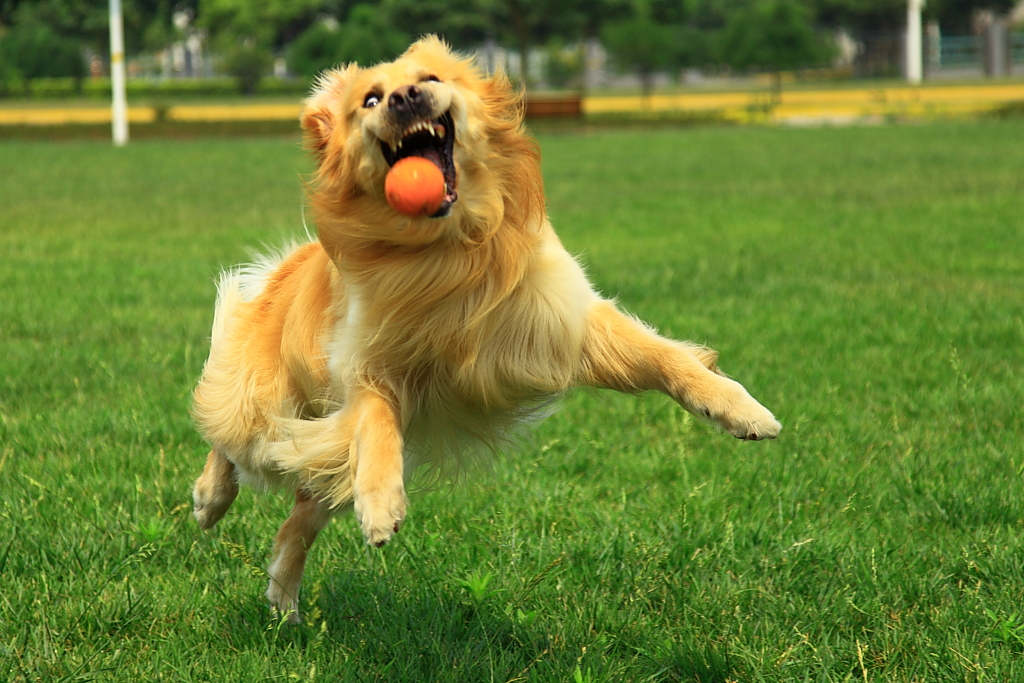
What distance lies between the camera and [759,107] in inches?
1342

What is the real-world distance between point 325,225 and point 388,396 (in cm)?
53

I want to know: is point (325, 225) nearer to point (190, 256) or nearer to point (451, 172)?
point (451, 172)

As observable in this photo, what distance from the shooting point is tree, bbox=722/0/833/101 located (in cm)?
4466

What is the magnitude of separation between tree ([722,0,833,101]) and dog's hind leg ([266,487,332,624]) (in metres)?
41.9

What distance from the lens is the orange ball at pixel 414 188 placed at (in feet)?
9.52

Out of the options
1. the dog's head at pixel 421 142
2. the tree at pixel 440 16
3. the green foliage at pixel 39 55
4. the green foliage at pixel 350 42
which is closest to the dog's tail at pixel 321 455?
the dog's head at pixel 421 142

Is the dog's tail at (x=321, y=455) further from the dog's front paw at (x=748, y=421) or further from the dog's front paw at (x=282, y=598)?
the dog's front paw at (x=748, y=421)

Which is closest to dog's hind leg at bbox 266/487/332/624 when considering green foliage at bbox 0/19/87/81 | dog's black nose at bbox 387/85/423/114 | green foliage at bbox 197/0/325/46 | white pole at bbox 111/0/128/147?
dog's black nose at bbox 387/85/423/114

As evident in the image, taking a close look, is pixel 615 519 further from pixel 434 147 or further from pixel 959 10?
pixel 959 10

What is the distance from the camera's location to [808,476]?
4523 mm

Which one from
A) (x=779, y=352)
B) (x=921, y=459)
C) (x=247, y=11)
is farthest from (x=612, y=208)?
(x=247, y=11)

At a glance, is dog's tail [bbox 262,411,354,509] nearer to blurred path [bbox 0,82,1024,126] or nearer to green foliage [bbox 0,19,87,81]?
blurred path [bbox 0,82,1024,126]

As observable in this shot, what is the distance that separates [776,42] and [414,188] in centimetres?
4491

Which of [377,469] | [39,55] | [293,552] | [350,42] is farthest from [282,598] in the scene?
[39,55]
